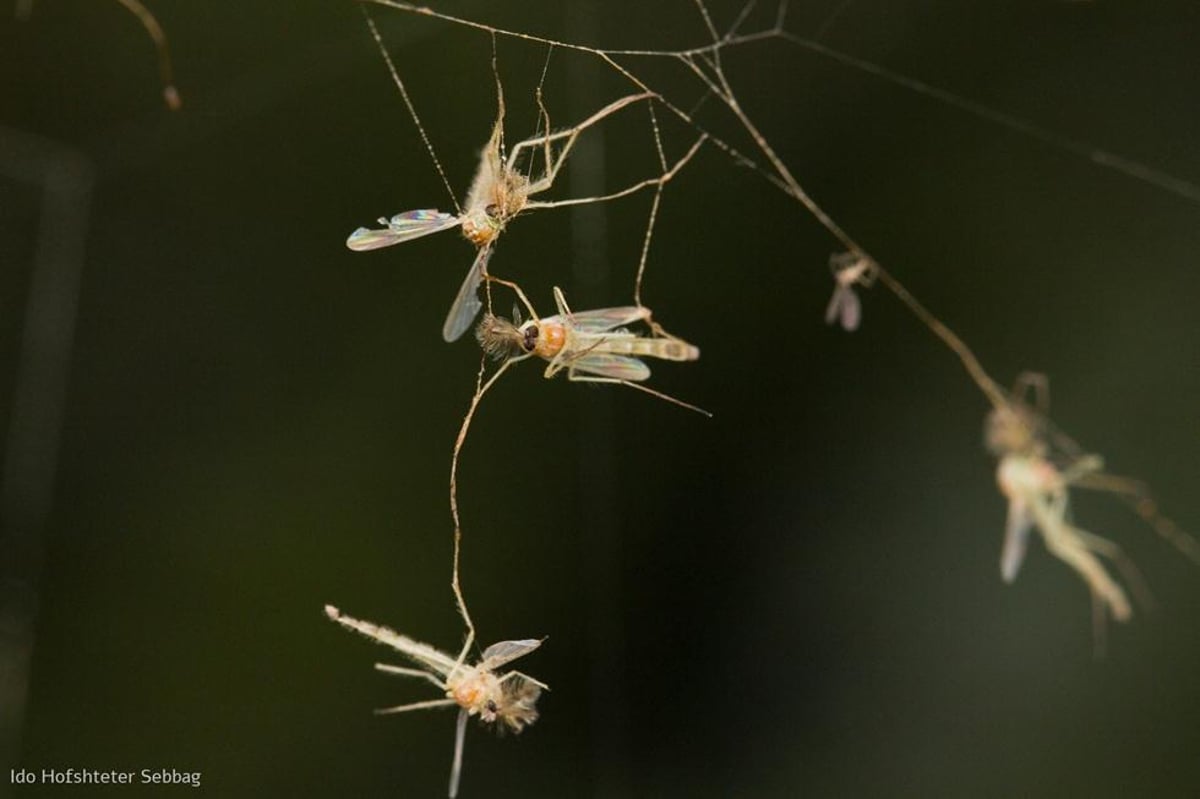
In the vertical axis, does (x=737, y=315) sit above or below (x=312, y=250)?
below

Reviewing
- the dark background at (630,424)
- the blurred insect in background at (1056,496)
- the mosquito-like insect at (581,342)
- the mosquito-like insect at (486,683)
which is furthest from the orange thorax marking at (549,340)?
the dark background at (630,424)

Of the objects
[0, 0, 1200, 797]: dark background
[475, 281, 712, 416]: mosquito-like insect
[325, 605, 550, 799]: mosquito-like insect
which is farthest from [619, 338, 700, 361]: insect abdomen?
[0, 0, 1200, 797]: dark background

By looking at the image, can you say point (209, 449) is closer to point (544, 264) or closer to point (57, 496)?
point (57, 496)

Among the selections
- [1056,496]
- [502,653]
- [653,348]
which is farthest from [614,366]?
[1056,496]

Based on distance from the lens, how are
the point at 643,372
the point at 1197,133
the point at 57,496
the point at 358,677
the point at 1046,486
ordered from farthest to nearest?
the point at 57,496 → the point at 358,677 → the point at 1197,133 → the point at 1046,486 → the point at 643,372

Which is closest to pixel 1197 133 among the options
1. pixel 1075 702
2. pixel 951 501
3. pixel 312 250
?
pixel 951 501

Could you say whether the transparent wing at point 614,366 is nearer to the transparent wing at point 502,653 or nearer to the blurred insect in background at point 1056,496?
the transparent wing at point 502,653
